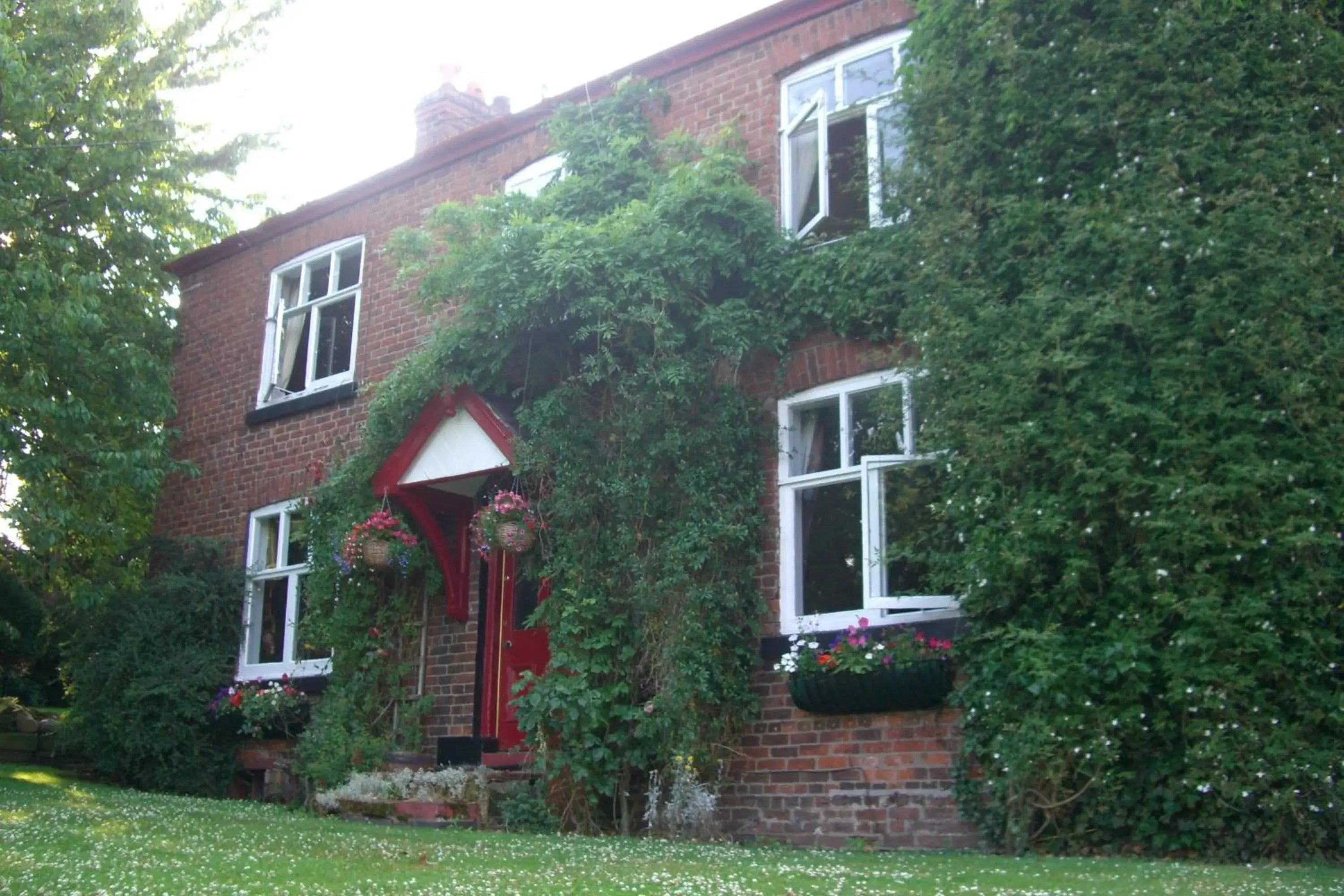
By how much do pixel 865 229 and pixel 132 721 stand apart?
8.69 m

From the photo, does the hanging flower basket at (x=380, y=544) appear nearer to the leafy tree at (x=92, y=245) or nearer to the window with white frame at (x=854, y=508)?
the leafy tree at (x=92, y=245)

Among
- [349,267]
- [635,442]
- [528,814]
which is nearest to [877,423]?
[635,442]

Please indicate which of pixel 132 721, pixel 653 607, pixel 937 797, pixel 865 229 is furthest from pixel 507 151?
pixel 937 797

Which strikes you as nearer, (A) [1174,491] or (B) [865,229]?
(A) [1174,491]

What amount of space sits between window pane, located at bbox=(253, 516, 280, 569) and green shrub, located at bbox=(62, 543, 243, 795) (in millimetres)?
285

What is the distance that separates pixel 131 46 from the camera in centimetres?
1573

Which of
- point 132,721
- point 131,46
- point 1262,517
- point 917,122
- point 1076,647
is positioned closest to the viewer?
point 1262,517

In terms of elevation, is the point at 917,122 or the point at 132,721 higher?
the point at 917,122

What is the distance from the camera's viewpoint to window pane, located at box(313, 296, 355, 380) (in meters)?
15.0

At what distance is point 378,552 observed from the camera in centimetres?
1227

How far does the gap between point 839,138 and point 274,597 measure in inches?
312

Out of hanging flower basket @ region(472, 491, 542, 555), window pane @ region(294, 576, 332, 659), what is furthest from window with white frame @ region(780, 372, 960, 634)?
window pane @ region(294, 576, 332, 659)

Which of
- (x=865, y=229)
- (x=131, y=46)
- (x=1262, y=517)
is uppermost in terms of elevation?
(x=131, y=46)

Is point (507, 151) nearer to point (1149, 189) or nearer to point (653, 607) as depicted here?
point (653, 607)
